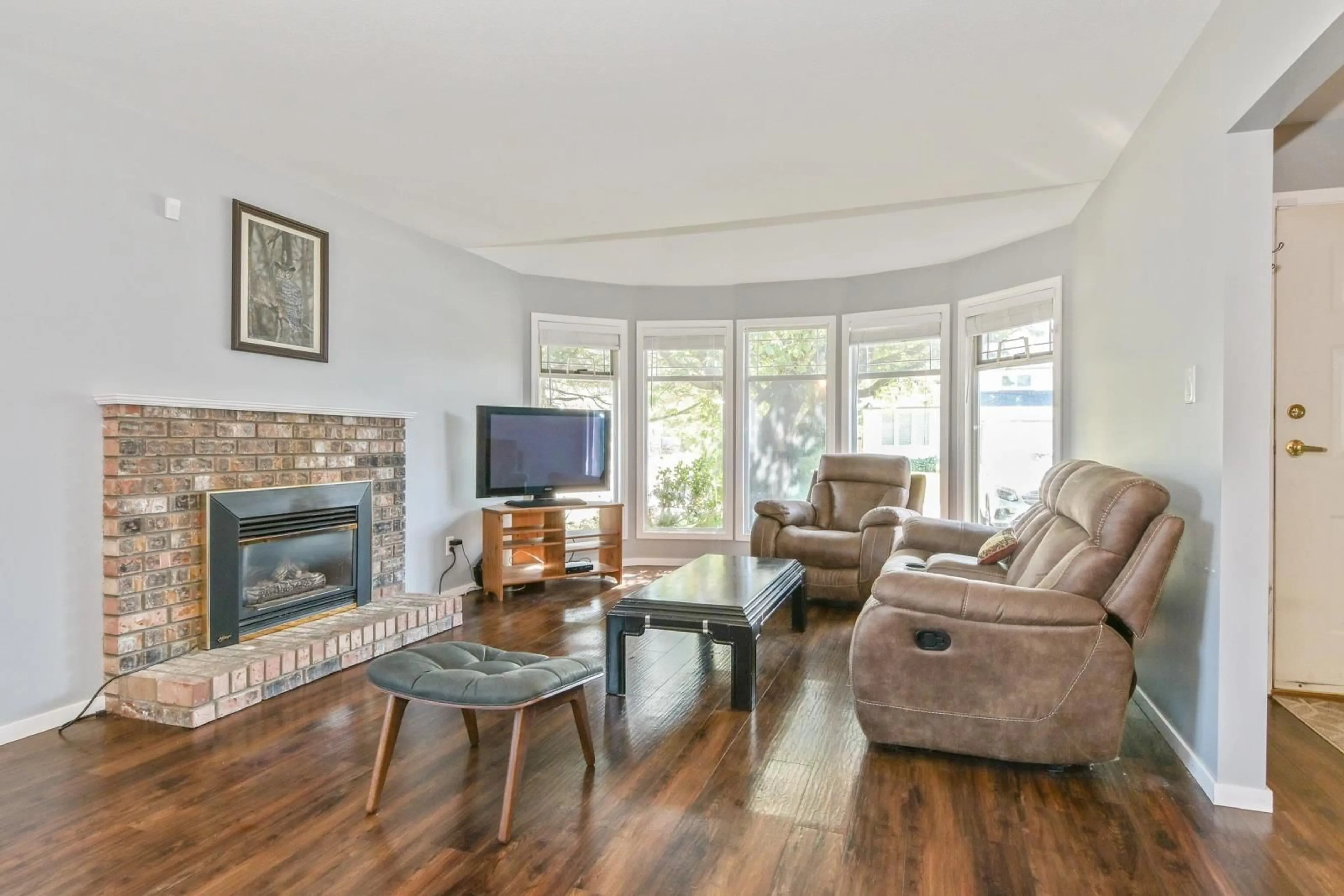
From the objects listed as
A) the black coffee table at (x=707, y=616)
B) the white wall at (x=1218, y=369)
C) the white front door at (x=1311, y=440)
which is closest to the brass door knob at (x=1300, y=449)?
the white front door at (x=1311, y=440)

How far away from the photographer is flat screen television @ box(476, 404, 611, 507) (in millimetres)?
4953

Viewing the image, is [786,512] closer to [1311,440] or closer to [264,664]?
[1311,440]

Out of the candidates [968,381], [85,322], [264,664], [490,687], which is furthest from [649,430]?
[490,687]

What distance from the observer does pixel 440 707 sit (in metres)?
2.96

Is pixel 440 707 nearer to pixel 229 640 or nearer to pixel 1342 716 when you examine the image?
pixel 229 640

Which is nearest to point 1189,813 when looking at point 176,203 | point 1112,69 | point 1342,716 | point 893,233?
point 1342,716

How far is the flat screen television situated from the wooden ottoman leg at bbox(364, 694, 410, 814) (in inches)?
111

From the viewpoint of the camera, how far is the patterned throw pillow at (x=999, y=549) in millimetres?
3416

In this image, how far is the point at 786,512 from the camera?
4.97 metres

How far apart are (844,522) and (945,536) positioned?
1092mm

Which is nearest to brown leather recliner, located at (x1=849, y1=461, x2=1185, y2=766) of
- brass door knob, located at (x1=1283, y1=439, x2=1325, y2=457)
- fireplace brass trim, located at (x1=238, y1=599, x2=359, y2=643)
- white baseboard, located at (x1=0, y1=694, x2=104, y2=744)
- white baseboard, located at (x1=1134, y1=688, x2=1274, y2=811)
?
white baseboard, located at (x1=1134, y1=688, x2=1274, y2=811)

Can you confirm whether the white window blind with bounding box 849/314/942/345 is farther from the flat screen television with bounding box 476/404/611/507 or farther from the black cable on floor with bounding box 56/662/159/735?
the black cable on floor with bounding box 56/662/159/735

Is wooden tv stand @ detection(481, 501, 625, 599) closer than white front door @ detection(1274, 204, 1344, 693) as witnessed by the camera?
No

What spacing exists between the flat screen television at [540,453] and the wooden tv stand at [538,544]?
0.38 ft
